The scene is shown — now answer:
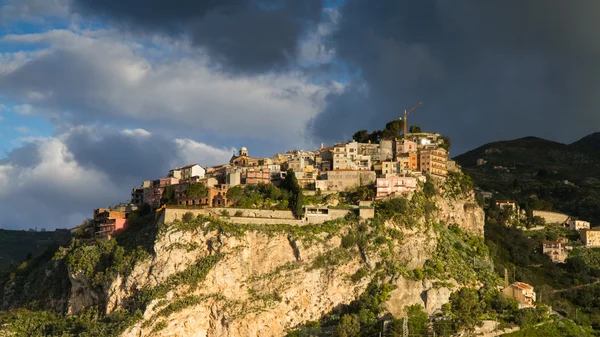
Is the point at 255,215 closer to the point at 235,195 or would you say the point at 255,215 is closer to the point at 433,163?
the point at 235,195

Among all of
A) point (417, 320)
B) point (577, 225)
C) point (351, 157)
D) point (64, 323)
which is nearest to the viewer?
point (417, 320)

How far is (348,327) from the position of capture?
62844mm

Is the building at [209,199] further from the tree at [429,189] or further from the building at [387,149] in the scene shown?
the tree at [429,189]

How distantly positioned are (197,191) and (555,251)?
145 feet

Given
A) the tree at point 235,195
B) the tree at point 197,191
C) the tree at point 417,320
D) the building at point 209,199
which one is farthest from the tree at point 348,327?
the tree at point 197,191

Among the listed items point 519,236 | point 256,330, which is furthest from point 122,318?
point 519,236

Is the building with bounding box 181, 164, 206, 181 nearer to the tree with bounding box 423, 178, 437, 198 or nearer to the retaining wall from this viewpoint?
the retaining wall

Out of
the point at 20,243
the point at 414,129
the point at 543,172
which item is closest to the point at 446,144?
the point at 414,129

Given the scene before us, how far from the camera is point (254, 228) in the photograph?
70.2 meters

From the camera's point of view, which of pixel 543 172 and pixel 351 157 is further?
pixel 543 172

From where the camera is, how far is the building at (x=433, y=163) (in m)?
83.5

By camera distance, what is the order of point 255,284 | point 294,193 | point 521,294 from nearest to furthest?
1. point 255,284
2. point 521,294
3. point 294,193

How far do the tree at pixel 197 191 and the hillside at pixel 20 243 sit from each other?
61.3 metres

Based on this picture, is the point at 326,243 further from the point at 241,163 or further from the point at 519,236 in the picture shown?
the point at 519,236
